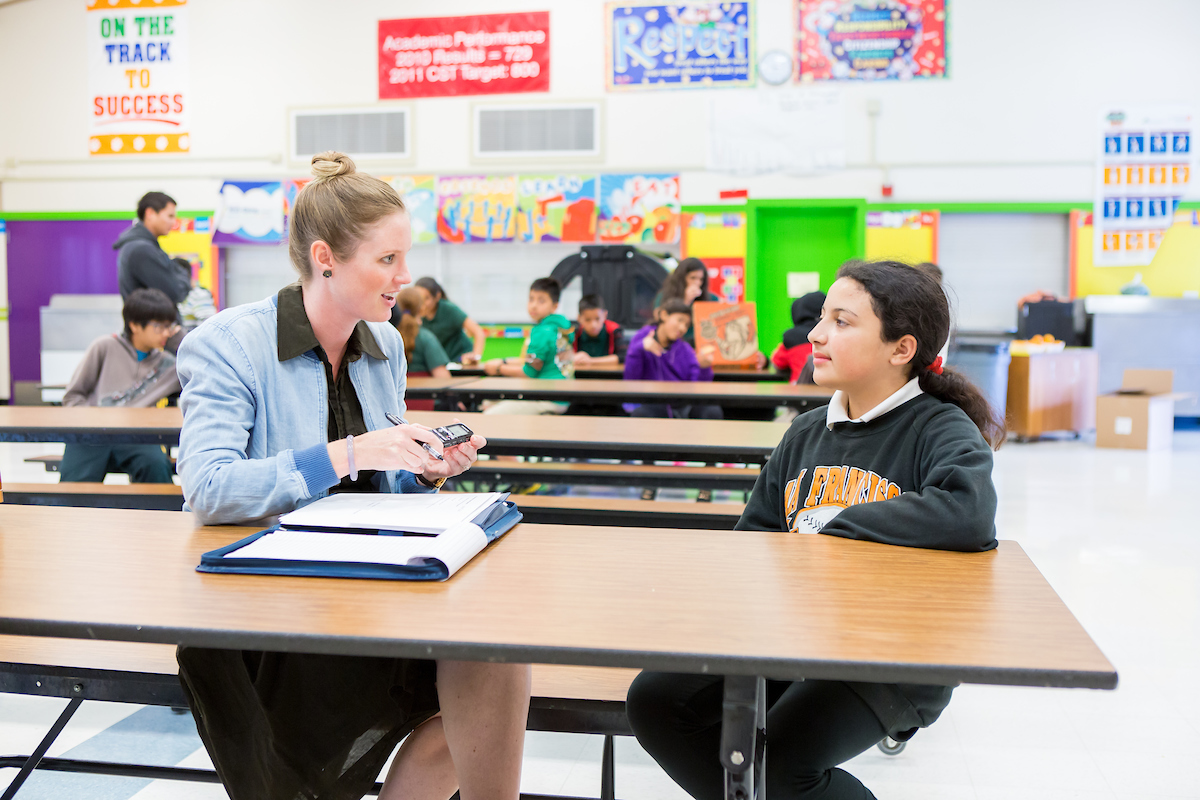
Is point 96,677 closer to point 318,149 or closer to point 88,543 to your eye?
point 88,543

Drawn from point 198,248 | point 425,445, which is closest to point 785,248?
point 198,248

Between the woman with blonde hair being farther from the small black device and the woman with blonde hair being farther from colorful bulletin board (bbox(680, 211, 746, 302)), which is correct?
colorful bulletin board (bbox(680, 211, 746, 302))

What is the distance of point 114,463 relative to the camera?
351 cm

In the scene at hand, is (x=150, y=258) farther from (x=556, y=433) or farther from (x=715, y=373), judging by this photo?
(x=556, y=433)

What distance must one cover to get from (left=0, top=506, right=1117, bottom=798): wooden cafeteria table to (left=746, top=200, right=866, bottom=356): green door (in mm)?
7440

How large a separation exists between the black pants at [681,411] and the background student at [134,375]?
215 centimetres

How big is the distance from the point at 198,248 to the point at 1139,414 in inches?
331

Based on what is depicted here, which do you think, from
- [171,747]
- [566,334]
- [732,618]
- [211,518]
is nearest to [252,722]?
[211,518]

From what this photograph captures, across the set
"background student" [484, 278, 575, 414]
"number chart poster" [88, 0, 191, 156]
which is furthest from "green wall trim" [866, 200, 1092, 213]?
"number chart poster" [88, 0, 191, 156]

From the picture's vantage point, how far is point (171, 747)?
207 centimetres

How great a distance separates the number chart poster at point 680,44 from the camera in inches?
332

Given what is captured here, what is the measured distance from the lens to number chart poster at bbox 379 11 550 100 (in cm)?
875

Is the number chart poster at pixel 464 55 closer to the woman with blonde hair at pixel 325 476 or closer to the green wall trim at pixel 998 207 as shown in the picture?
Result: the green wall trim at pixel 998 207

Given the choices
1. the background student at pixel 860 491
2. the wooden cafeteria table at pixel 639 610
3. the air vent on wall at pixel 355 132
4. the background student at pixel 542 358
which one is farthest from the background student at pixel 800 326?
the air vent on wall at pixel 355 132
